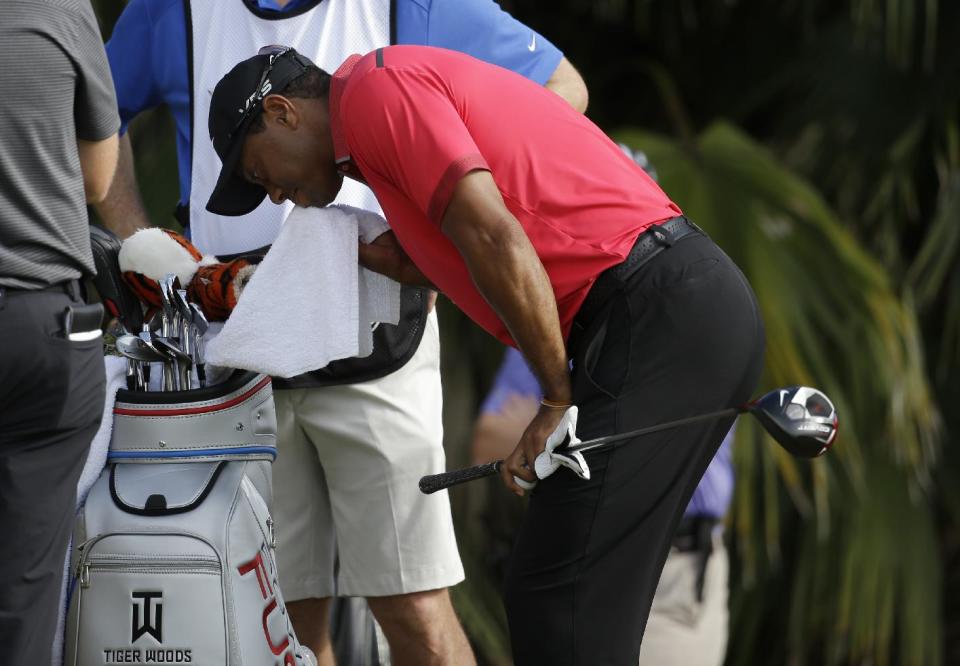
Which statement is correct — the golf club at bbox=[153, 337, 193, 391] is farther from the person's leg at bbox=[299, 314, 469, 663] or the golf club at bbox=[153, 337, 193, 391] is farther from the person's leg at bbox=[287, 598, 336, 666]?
the person's leg at bbox=[287, 598, 336, 666]

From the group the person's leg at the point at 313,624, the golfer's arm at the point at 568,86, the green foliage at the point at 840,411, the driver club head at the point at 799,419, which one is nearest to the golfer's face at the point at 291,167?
the golfer's arm at the point at 568,86

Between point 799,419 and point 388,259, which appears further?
point 388,259

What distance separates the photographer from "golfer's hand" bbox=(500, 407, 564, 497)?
2.48 metres

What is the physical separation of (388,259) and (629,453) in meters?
0.61

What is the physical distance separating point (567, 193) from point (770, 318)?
5.96 feet

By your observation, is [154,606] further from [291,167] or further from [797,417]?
[797,417]

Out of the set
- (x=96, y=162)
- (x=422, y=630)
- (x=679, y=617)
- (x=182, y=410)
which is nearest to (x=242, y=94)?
(x=96, y=162)

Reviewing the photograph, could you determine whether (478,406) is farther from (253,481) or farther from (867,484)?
(253,481)

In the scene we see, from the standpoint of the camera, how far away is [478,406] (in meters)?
5.10

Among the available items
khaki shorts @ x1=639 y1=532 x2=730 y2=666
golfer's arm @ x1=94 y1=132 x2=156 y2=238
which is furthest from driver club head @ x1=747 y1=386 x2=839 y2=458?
golfer's arm @ x1=94 y1=132 x2=156 y2=238

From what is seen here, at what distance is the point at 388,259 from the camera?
→ 2789mm

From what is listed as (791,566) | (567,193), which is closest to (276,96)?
(567,193)

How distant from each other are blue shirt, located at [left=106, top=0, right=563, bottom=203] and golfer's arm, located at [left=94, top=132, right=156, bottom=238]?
0.14m

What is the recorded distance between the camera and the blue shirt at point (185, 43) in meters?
3.12
